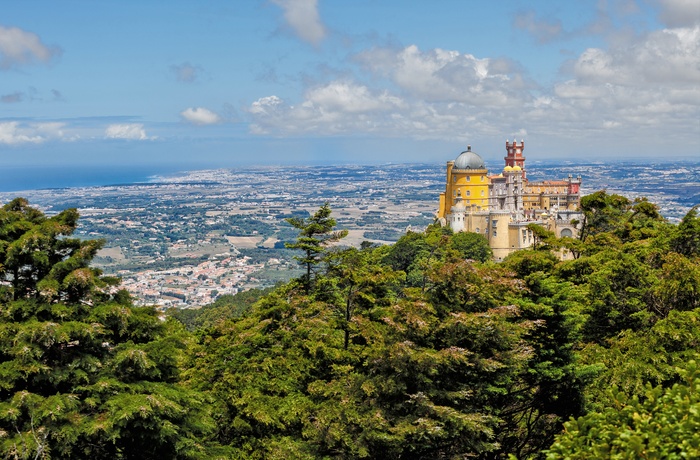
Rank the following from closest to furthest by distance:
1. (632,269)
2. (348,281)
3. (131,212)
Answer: (348,281) → (632,269) → (131,212)

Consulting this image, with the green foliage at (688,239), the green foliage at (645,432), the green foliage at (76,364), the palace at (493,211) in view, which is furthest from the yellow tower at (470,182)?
the green foliage at (645,432)

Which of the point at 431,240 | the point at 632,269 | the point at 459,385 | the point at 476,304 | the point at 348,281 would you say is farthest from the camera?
the point at 431,240

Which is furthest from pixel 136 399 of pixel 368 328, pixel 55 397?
pixel 368 328

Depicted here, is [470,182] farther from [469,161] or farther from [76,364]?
[76,364]

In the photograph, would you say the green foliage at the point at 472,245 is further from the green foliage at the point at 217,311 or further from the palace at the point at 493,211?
the green foliage at the point at 217,311

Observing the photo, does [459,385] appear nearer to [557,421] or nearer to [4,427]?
[557,421]

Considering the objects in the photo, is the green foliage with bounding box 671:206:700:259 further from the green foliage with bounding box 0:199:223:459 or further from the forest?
the green foliage with bounding box 0:199:223:459
